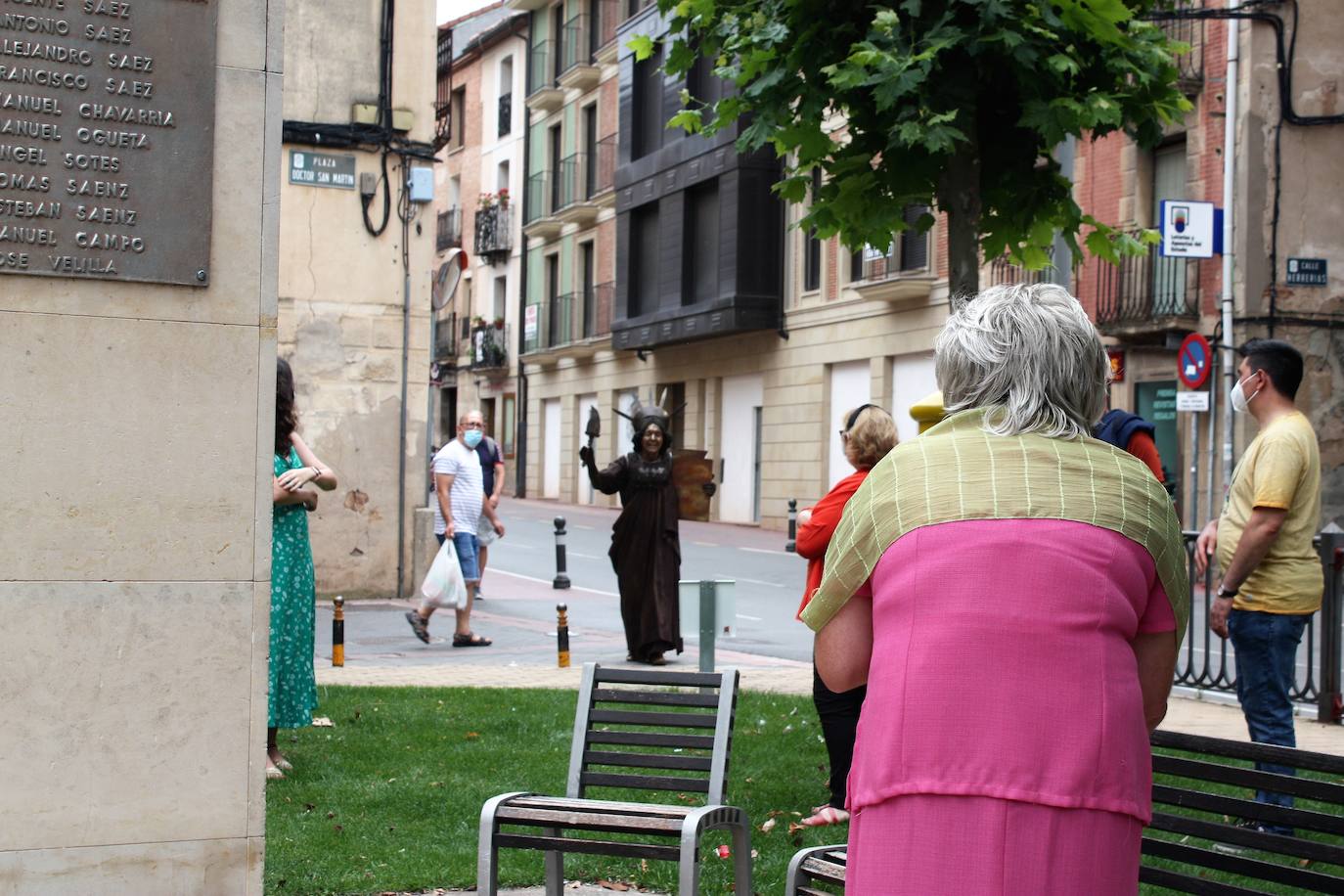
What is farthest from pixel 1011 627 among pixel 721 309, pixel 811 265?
pixel 721 309

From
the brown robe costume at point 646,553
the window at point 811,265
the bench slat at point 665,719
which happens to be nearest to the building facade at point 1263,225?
the window at point 811,265

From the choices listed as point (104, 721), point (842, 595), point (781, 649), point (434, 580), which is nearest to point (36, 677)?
point (104, 721)

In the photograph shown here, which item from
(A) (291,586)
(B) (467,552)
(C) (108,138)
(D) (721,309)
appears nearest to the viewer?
(C) (108,138)

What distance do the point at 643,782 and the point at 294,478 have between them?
99.0 inches

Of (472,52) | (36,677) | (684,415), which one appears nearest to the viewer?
(36,677)

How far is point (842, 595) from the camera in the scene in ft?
9.98

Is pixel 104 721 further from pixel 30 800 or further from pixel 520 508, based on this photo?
pixel 520 508

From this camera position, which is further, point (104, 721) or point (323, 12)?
point (323, 12)

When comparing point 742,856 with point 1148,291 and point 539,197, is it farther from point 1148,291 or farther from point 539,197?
point 539,197

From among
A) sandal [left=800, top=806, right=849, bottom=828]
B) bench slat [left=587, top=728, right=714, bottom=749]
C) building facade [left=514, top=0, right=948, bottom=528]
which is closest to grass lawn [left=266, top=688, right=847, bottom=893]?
sandal [left=800, top=806, right=849, bottom=828]

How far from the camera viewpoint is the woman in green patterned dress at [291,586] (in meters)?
7.52

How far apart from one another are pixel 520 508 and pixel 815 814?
35290 millimetres

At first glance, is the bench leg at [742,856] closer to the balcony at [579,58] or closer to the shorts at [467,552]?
the shorts at [467,552]

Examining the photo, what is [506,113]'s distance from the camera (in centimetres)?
5162
